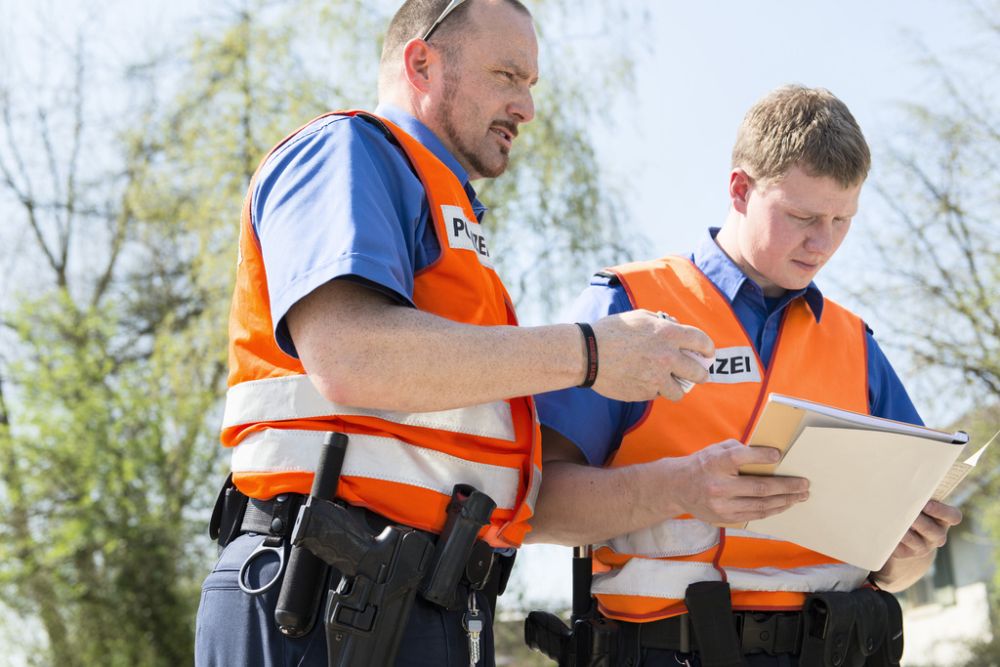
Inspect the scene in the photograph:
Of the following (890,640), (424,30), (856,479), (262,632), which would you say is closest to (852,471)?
(856,479)

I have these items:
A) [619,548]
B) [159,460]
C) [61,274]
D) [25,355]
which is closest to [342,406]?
[619,548]

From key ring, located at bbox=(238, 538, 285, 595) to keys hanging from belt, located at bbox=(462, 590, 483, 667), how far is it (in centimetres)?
39

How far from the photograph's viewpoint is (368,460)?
219 centimetres

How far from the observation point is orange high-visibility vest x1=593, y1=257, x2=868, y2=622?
2848 millimetres

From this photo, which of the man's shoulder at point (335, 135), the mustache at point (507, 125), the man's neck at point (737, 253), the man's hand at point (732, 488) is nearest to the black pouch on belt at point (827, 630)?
the man's hand at point (732, 488)

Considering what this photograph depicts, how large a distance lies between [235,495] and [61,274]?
16.9 meters

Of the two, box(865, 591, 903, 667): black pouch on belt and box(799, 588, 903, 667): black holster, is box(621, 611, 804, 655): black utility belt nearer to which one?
box(799, 588, 903, 667): black holster

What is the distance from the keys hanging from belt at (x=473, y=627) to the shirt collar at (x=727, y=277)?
4.09 ft

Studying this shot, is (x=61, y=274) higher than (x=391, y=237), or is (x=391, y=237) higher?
(x=391, y=237)

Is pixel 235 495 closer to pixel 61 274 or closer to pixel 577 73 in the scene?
pixel 577 73

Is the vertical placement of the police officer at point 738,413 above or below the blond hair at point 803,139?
below

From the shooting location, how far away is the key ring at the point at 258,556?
7.11 ft

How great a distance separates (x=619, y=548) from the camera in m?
2.94

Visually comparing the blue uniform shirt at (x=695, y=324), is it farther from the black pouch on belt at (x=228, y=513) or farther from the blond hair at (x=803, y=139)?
the black pouch on belt at (x=228, y=513)
